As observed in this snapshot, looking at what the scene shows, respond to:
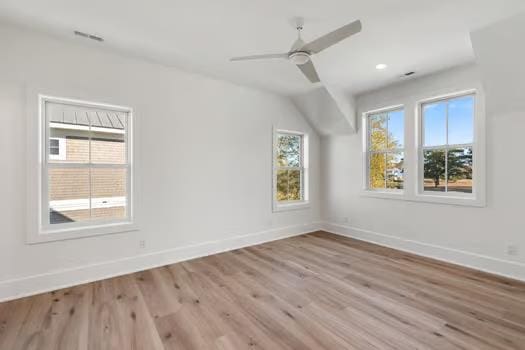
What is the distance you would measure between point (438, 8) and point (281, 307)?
3.03 metres

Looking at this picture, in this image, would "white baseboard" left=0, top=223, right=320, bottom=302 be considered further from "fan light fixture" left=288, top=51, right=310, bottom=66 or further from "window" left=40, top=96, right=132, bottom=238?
"fan light fixture" left=288, top=51, right=310, bottom=66

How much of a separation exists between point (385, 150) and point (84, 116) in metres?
4.50

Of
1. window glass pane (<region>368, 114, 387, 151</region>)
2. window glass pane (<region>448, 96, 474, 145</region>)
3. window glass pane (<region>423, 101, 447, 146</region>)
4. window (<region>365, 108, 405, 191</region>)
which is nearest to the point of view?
window glass pane (<region>448, 96, 474, 145</region>)

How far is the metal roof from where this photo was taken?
289 centimetres

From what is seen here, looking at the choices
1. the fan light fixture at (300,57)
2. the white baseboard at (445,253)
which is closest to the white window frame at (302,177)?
the white baseboard at (445,253)

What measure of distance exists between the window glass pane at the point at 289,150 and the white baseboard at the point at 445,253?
1617mm

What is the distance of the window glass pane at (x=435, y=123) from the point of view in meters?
3.72

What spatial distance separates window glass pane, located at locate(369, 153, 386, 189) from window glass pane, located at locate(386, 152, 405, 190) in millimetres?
88

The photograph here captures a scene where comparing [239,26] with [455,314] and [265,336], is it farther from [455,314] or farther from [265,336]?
[455,314]

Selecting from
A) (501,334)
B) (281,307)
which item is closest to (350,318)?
(281,307)

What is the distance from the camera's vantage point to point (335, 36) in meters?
2.08

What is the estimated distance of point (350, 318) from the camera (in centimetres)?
220

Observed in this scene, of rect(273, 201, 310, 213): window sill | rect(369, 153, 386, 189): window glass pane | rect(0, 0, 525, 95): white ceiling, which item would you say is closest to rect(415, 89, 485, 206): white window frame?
rect(0, 0, 525, 95): white ceiling

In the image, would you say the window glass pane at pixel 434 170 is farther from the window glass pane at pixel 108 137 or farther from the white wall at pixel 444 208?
the window glass pane at pixel 108 137
